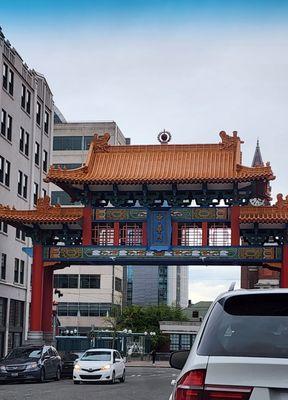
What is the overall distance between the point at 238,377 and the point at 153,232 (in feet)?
108

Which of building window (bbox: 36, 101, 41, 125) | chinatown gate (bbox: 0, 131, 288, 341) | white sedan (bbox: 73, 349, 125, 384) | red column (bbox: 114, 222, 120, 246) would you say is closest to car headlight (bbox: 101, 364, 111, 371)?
white sedan (bbox: 73, 349, 125, 384)

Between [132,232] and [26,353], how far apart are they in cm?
1125

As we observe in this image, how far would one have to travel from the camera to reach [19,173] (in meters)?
48.4

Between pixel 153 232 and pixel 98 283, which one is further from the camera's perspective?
pixel 98 283

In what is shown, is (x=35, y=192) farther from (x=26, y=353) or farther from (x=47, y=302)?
(x=26, y=353)

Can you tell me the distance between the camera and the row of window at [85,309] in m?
92.2

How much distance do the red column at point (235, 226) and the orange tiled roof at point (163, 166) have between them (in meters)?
1.53

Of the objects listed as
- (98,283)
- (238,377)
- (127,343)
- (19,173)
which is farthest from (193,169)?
(98,283)

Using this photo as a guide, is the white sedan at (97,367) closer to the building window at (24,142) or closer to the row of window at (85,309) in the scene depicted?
the building window at (24,142)

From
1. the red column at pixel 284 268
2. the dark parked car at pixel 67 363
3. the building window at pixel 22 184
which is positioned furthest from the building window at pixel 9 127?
the red column at pixel 284 268

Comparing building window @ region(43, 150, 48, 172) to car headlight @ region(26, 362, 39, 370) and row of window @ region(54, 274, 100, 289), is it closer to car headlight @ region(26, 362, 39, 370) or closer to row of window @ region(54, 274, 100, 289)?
car headlight @ region(26, 362, 39, 370)

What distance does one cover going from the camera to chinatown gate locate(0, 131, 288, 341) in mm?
37125

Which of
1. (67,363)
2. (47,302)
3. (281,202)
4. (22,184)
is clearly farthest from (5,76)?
(67,363)

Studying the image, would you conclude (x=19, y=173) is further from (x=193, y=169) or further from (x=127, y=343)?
(x=127, y=343)
